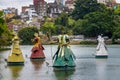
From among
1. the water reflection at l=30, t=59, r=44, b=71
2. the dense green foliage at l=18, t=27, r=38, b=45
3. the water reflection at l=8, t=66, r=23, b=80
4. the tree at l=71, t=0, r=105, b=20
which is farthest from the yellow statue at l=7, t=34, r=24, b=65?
the tree at l=71, t=0, r=105, b=20

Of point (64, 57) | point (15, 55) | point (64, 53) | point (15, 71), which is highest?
point (64, 53)

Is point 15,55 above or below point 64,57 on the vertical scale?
below

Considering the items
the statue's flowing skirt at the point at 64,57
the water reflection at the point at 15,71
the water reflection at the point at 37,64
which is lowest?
the water reflection at the point at 37,64

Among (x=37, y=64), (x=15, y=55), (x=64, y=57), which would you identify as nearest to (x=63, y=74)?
(x=64, y=57)

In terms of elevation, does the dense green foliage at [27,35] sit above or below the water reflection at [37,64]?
below

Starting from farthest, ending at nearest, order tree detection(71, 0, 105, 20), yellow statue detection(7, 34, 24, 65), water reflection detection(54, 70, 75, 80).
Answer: tree detection(71, 0, 105, 20) → yellow statue detection(7, 34, 24, 65) → water reflection detection(54, 70, 75, 80)

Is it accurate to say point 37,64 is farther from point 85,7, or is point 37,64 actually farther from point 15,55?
point 85,7

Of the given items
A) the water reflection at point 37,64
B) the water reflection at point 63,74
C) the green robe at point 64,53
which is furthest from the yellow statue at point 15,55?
the water reflection at point 63,74

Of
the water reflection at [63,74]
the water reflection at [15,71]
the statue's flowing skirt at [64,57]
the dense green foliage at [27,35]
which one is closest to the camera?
the water reflection at [63,74]

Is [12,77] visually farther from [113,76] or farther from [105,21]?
[105,21]

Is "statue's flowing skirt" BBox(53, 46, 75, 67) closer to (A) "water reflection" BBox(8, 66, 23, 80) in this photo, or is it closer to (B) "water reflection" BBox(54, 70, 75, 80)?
(B) "water reflection" BBox(54, 70, 75, 80)

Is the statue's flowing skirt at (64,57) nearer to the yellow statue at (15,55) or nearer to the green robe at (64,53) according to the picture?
the green robe at (64,53)

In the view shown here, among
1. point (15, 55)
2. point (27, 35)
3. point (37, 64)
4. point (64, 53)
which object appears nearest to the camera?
point (64, 53)

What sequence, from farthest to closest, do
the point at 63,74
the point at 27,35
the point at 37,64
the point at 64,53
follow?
the point at 27,35 → the point at 37,64 → the point at 64,53 → the point at 63,74
